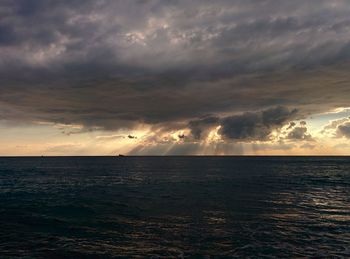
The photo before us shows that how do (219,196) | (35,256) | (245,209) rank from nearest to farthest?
(35,256), (245,209), (219,196)

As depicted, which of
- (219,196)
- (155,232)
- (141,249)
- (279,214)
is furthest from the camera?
(219,196)

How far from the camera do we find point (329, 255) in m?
21.7

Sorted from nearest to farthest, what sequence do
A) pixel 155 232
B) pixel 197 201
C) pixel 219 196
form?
pixel 155 232 → pixel 197 201 → pixel 219 196

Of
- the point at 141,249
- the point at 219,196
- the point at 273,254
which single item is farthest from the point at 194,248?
the point at 219,196

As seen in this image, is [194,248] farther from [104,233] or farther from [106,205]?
[106,205]

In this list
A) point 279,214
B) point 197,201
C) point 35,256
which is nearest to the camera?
point 35,256

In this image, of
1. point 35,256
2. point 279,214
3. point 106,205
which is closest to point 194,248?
point 35,256

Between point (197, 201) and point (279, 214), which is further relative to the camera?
point (197, 201)

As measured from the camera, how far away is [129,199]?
1997 inches

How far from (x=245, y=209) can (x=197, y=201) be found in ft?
30.8

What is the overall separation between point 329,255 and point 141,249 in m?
13.7

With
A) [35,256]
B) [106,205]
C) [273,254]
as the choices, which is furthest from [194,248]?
[106,205]

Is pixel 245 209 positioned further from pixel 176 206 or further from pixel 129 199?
pixel 129 199

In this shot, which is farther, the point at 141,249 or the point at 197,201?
the point at 197,201
